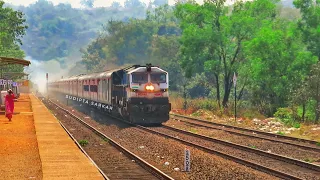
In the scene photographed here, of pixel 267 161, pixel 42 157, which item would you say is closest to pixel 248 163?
pixel 267 161

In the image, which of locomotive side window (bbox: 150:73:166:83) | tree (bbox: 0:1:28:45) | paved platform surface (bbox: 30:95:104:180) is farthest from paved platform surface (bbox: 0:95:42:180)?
tree (bbox: 0:1:28:45)

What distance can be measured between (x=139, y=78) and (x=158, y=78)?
1.28 meters

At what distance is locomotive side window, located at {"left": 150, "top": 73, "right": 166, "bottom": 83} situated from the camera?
1136 inches

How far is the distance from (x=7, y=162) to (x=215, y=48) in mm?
33751

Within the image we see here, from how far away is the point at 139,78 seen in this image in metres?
28.5

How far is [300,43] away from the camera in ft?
141

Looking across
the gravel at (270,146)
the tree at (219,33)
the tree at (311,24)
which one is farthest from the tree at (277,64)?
the gravel at (270,146)

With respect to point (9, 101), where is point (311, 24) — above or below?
above

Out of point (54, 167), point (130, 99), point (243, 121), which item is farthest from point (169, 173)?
point (243, 121)

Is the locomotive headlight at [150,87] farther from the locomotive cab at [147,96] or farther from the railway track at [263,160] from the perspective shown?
the railway track at [263,160]

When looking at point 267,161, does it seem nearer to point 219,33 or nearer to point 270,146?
point 270,146

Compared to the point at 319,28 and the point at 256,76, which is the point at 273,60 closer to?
the point at 256,76

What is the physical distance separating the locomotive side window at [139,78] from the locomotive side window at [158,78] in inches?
15.8

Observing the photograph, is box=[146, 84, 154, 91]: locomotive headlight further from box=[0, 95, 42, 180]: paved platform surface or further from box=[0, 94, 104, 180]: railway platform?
box=[0, 95, 42, 180]: paved platform surface
